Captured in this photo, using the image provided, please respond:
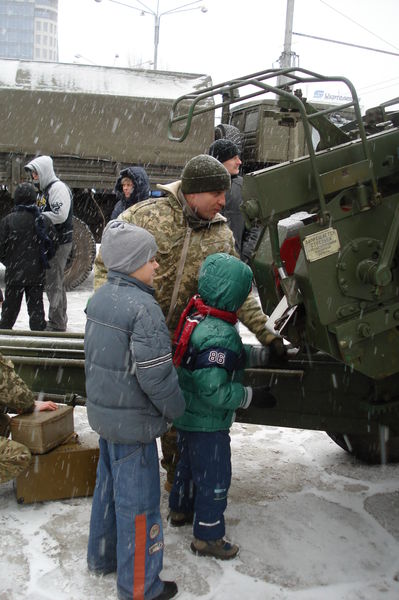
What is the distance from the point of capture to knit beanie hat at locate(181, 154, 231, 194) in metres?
2.98

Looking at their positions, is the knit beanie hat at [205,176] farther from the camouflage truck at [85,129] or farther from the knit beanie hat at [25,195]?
the camouflage truck at [85,129]

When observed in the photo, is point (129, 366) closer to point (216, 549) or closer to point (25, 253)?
point (216, 549)

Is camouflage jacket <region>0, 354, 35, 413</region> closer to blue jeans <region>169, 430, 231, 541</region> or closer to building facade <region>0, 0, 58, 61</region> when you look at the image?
blue jeans <region>169, 430, 231, 541</region>

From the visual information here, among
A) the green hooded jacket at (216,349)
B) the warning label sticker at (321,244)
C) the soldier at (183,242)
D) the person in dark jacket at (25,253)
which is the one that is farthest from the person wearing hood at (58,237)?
the warning label sticker at (321,244)

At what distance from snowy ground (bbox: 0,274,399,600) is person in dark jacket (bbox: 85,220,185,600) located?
8.7 inches

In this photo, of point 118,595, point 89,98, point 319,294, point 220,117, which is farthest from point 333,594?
point 220,117

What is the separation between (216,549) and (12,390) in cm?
115

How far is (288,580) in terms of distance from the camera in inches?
107

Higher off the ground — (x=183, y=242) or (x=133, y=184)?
(x=133, y=184)

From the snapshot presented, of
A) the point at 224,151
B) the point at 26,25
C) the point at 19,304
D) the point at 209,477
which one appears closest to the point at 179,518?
the point at 209,477

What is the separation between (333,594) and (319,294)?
44.8 inches

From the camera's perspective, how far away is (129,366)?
2.47 m

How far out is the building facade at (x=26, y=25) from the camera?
120500mm

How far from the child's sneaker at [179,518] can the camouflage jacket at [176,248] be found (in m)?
0.86
